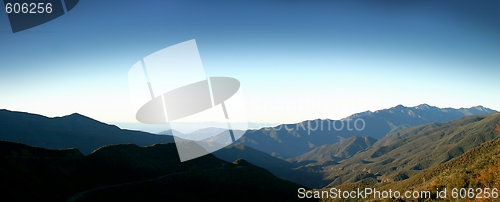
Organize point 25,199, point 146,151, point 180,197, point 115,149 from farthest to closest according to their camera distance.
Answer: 1. point 146,151
2. point 115,149
3. point 180,197
4. point 25,199

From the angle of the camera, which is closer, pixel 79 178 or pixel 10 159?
pixel 10 159

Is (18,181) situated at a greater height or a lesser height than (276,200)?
greater

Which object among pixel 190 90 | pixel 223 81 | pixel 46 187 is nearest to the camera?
pixel 190 90

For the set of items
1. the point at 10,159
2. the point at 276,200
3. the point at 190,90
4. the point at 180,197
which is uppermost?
the point at 190,90

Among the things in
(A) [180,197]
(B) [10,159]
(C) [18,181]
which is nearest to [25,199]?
(C) [18,181]

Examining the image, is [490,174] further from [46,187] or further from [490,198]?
[46,187]

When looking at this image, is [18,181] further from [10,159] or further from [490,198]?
[490,198]
